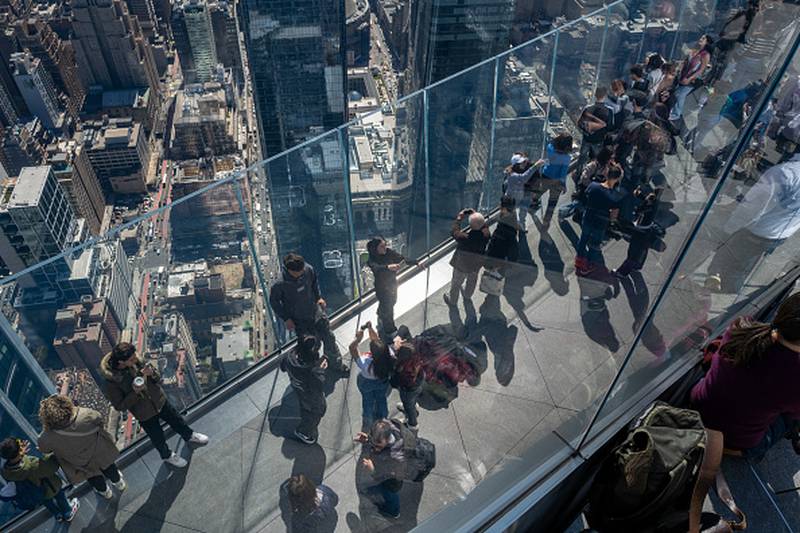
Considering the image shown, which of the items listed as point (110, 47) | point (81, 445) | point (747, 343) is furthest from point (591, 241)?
point (110, 47)

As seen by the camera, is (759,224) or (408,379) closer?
(759,224)

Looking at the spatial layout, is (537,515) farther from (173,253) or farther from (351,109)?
(351,109)

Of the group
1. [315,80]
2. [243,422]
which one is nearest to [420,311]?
[243,422]

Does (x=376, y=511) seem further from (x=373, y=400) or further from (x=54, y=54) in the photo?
(x=54, y=54)

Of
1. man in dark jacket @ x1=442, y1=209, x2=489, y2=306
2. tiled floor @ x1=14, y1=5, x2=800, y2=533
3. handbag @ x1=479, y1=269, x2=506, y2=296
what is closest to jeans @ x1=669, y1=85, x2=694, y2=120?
tiled floor @ x1=14, y1=5, x2=800, y2=533

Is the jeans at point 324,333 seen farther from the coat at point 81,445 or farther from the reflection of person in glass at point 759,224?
the reflection of person in glass at point 759,224
